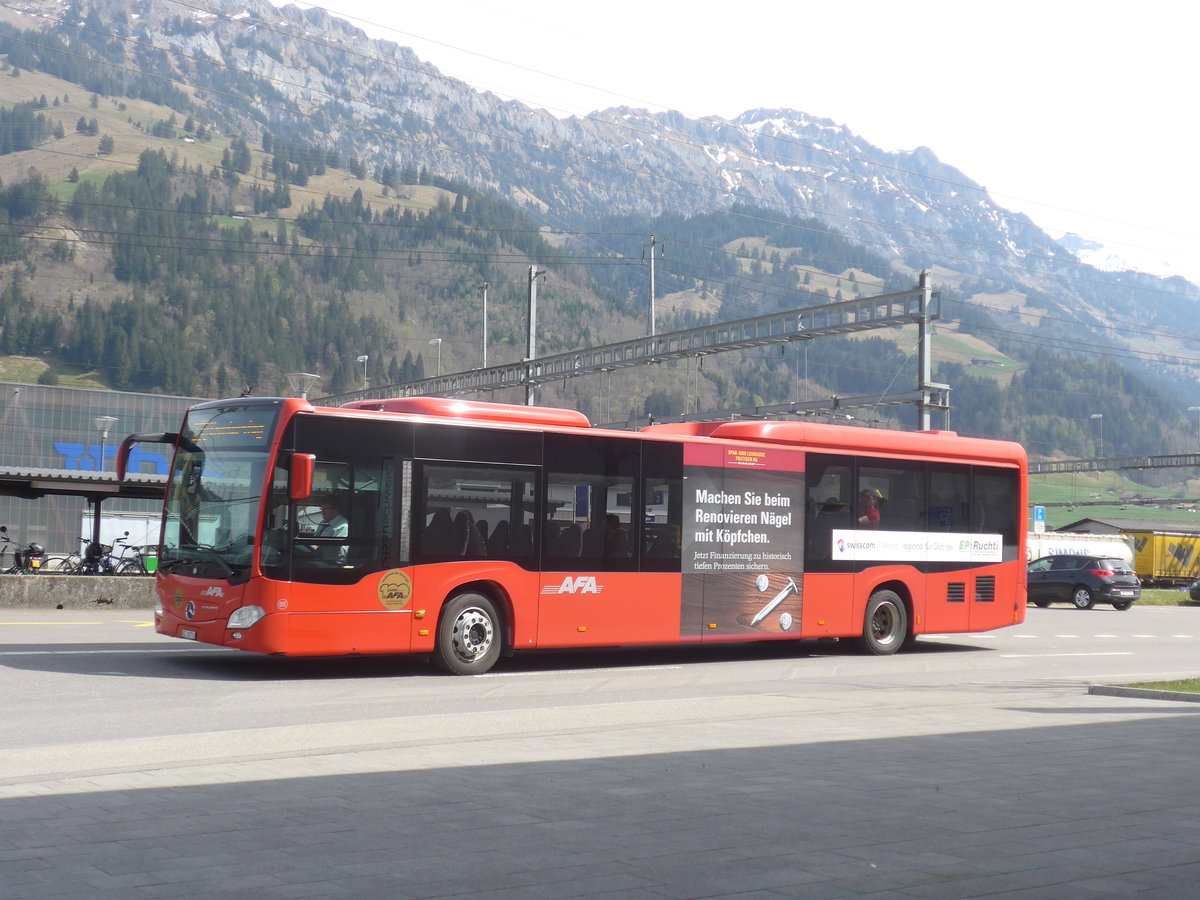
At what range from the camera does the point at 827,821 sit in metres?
6.94

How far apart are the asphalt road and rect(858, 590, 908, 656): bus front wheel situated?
3.90m

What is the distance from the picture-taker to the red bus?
45.2 ft

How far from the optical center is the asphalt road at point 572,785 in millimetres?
5727

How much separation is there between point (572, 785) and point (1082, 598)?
37371mm

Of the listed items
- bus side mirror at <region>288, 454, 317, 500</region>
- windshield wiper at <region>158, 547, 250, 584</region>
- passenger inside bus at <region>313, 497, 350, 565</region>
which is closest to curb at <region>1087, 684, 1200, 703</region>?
passenger inside bus at <region>313, 497, 350, 565</region>

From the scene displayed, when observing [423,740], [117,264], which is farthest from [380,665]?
[117,264]

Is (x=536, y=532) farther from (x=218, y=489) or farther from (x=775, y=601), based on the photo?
(x=775, y=601)

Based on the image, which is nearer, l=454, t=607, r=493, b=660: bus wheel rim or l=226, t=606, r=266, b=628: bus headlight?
l=226, t=606, r=266, b=628: bus headlight

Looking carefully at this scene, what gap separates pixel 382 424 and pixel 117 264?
549ft

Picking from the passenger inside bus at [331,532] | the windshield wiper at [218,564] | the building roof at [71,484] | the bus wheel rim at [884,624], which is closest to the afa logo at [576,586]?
the passenger inside bus at [331,532]

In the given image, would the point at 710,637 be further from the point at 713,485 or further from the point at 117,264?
the point at 117,264

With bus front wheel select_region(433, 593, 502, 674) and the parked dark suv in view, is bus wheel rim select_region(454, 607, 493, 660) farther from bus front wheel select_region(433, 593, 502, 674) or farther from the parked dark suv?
the parked dark suv

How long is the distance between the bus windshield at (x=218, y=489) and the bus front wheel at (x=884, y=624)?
9.24m

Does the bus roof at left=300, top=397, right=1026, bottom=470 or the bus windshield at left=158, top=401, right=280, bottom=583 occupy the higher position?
the bus roof at left=300, top=397, right=1026, bottom=470
